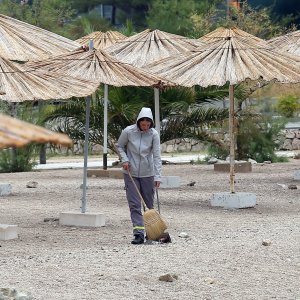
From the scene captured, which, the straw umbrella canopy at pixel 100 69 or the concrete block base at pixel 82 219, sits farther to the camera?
the straw umbrella canopy at pixel 100 69

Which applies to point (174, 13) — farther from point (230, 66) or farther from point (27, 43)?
point (230, 66)

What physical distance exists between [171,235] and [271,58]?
160 inches

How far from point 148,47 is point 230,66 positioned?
16.3ft

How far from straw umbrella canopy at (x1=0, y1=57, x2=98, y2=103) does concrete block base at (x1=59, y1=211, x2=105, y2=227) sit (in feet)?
4.78

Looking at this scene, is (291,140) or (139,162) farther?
(291,140)

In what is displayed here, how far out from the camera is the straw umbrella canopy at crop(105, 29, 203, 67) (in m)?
18.2

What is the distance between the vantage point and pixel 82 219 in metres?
12.1

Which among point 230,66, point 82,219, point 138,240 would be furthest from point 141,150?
point 230,66

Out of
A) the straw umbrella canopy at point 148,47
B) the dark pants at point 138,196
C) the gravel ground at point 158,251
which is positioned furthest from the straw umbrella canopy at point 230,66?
the dark pants at point 138,196

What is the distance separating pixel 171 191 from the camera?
57.0ft

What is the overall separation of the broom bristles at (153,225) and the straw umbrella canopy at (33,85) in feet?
5.14

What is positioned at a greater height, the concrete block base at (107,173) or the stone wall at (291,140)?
the stone wall at (291,140)

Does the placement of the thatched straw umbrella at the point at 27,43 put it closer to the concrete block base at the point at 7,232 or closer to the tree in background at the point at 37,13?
the concrete block base at the point at 7,232

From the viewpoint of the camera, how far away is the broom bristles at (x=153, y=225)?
1035cm
